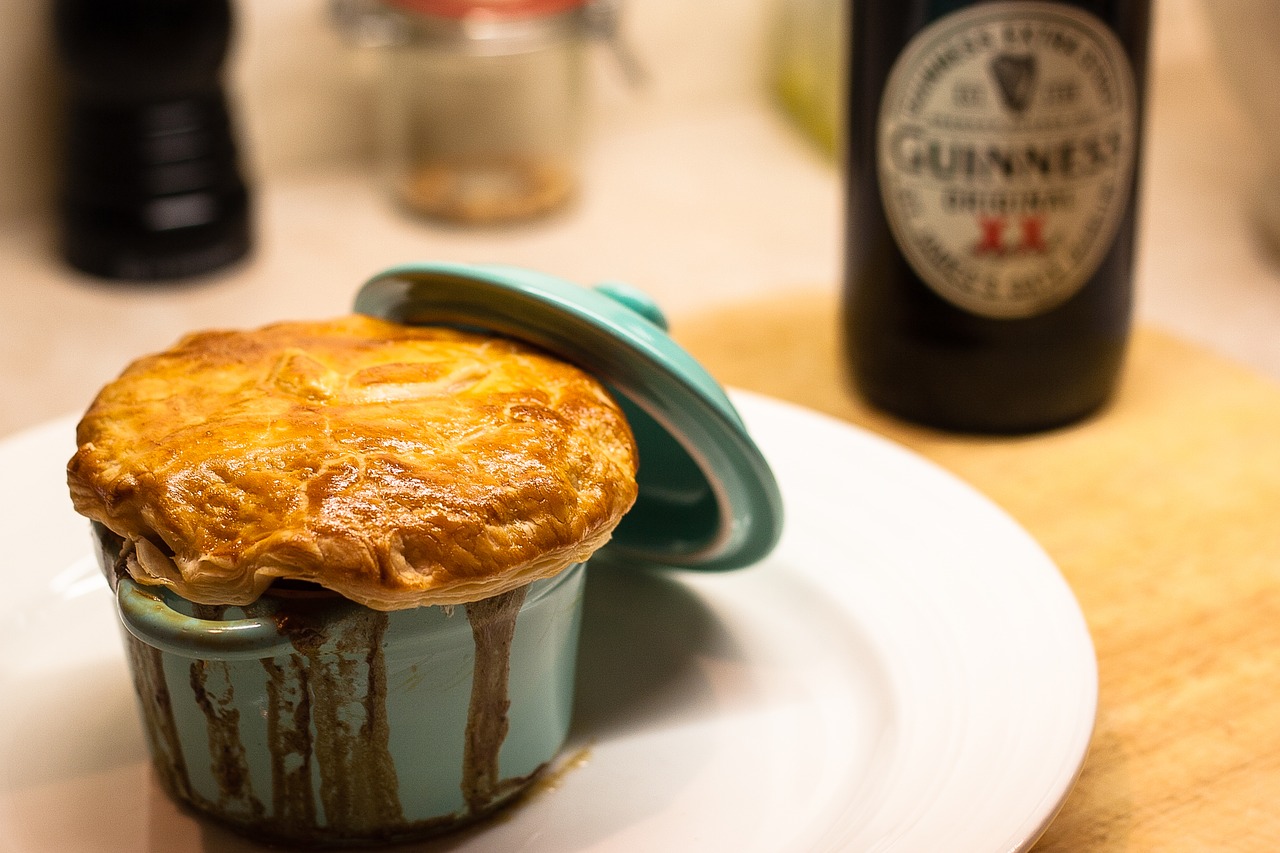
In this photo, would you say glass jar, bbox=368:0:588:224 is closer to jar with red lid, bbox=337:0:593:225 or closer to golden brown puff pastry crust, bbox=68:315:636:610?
jar with red lid, bbox=337:0:593:225

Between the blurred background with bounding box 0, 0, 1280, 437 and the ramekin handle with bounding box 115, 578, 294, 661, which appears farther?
the blurred background with bounding box 0, 0, 1280, 437

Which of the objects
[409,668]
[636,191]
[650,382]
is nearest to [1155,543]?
[650,382]

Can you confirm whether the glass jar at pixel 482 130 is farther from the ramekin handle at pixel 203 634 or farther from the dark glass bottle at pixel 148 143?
the ramekin handle at pixel 203 634

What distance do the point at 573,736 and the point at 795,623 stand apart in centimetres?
13

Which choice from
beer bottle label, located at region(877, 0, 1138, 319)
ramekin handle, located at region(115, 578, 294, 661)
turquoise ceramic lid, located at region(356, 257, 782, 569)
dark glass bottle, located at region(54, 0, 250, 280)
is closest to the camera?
ramekin handle, located at region(115, 578, 294, 661)

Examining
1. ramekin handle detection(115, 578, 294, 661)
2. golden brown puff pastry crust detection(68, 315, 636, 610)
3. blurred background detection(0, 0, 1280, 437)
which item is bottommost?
blurred background detection(0, 0, 1280, 437)

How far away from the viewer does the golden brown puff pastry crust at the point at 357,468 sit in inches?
20.0

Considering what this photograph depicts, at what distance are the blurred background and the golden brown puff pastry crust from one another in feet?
1.70

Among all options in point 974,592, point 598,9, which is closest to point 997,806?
point 974,592

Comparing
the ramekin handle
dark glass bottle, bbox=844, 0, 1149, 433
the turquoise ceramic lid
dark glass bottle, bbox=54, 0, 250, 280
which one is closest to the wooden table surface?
dark glass bottle, bbox=844, 0, 1149, 433

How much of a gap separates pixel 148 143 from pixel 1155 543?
0.84 m

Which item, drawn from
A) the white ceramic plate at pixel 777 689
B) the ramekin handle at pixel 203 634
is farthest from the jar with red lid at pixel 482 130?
the ramekin handle at pixel 203 634

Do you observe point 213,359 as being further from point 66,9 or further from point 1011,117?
point 66,9

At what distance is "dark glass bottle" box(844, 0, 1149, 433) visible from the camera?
33.2 inches
